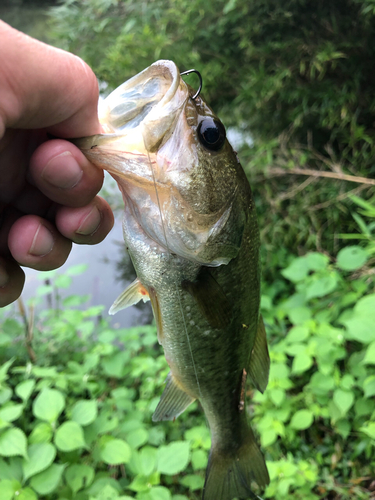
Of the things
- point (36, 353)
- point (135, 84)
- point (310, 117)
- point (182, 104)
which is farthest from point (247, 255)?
point (310, 117)

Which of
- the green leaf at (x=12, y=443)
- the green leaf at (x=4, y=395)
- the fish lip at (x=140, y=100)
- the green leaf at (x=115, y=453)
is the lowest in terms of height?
the green leaf at (x=115, y=453)

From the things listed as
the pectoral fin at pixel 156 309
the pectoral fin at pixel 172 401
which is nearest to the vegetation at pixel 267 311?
the pectoral fin at pixel 172 401

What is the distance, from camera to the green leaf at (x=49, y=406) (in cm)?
164

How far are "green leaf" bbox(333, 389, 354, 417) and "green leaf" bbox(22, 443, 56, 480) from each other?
1536 millimetres

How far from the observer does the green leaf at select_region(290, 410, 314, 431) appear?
193 cm

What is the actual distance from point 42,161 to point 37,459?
142 cm

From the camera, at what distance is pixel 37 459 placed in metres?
1.52

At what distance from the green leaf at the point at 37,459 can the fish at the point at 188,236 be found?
725 mm

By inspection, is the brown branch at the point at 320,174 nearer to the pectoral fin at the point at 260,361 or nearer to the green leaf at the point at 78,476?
the pectoral fin at the point at 260,361

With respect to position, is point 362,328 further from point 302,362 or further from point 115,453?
point 115,453

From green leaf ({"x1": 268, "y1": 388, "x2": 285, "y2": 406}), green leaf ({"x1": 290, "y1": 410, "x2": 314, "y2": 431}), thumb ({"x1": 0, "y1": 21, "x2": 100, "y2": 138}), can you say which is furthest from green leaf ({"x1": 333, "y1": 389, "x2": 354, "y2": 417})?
thumb ({"x1": 0, "y1": 21, "x2": 100, "y2": 138})

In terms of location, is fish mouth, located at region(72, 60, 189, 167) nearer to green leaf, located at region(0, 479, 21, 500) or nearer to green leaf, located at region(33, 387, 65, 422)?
green leaf, located at region(33, 387, 65, 422)

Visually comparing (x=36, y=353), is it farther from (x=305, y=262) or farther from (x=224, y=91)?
(x=224, y=91)

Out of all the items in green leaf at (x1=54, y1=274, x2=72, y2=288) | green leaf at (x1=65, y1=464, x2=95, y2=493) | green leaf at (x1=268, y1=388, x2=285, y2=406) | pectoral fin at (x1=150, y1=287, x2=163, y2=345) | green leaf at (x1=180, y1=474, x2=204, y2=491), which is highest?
pectoral fin at (x1=150, y1=287, x2=163, y2=345)
